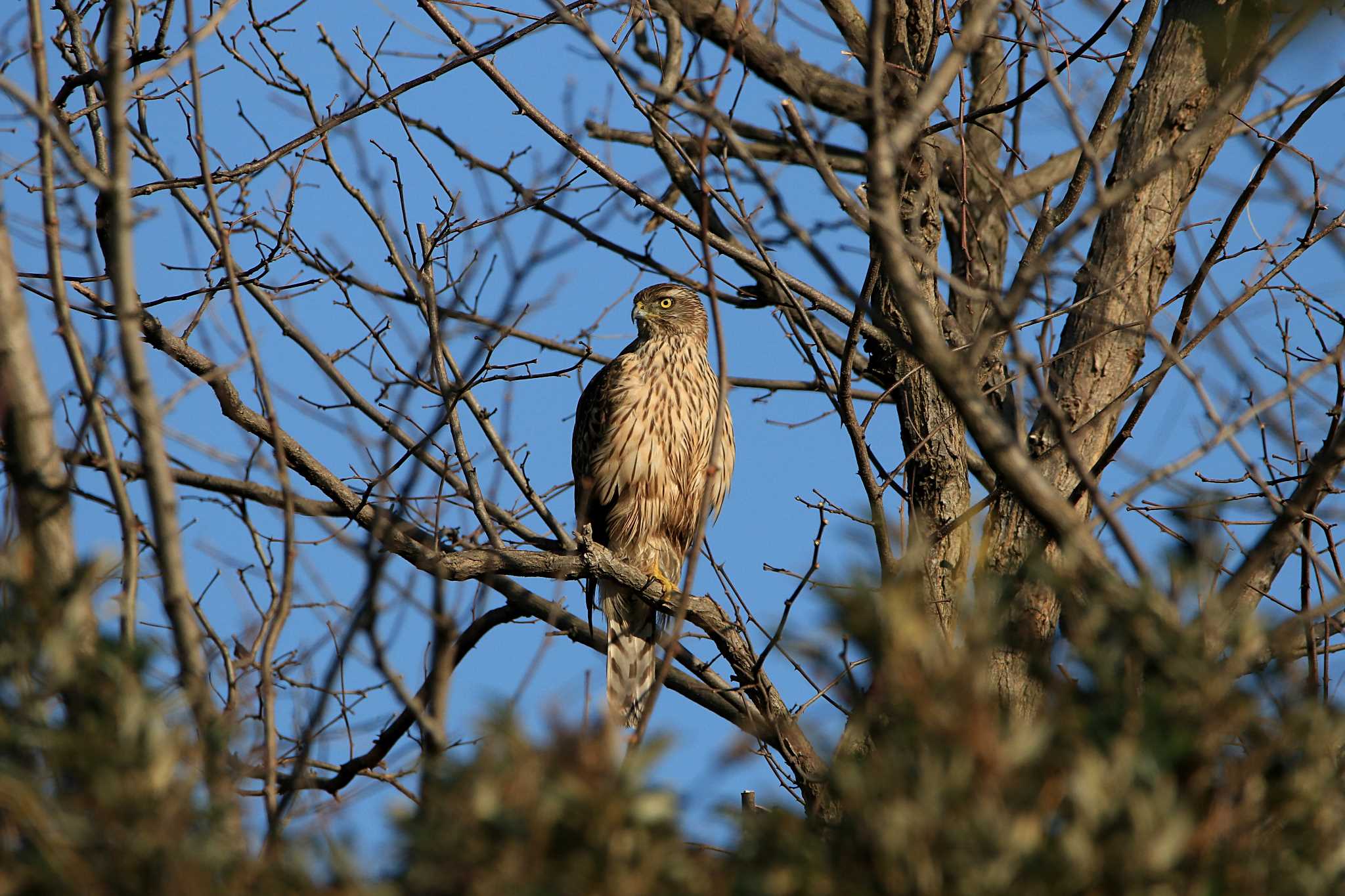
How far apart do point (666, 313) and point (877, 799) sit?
18.5ft

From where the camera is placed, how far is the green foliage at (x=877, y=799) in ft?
5.41

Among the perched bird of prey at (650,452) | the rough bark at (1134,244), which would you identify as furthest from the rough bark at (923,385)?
the perched bird of prey at (650,452)

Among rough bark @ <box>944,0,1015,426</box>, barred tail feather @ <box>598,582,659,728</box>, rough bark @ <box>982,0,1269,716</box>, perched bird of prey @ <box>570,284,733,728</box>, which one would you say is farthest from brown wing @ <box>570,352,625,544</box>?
rough bark @ <box>982,0,1269,716</box>

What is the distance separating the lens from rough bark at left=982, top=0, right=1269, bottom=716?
4.88 m

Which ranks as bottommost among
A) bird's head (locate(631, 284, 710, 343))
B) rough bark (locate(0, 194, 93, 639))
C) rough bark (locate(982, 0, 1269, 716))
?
rough bark (locate(0, 194, 93, 639))

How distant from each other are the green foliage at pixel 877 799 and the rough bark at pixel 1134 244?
291 cm

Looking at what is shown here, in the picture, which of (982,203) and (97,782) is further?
(982,203)

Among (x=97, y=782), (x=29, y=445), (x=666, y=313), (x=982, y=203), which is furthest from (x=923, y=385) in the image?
(x=97, y=782)

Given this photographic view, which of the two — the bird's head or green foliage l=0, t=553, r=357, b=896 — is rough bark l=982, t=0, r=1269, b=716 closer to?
the bird's head

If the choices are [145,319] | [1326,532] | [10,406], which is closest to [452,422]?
[145,319]

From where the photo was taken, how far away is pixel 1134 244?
5.14m

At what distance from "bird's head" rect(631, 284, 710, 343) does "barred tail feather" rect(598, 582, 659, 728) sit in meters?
1.54

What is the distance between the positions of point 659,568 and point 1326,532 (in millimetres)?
3564

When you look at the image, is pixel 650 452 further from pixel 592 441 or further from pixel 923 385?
pixel 923 385
